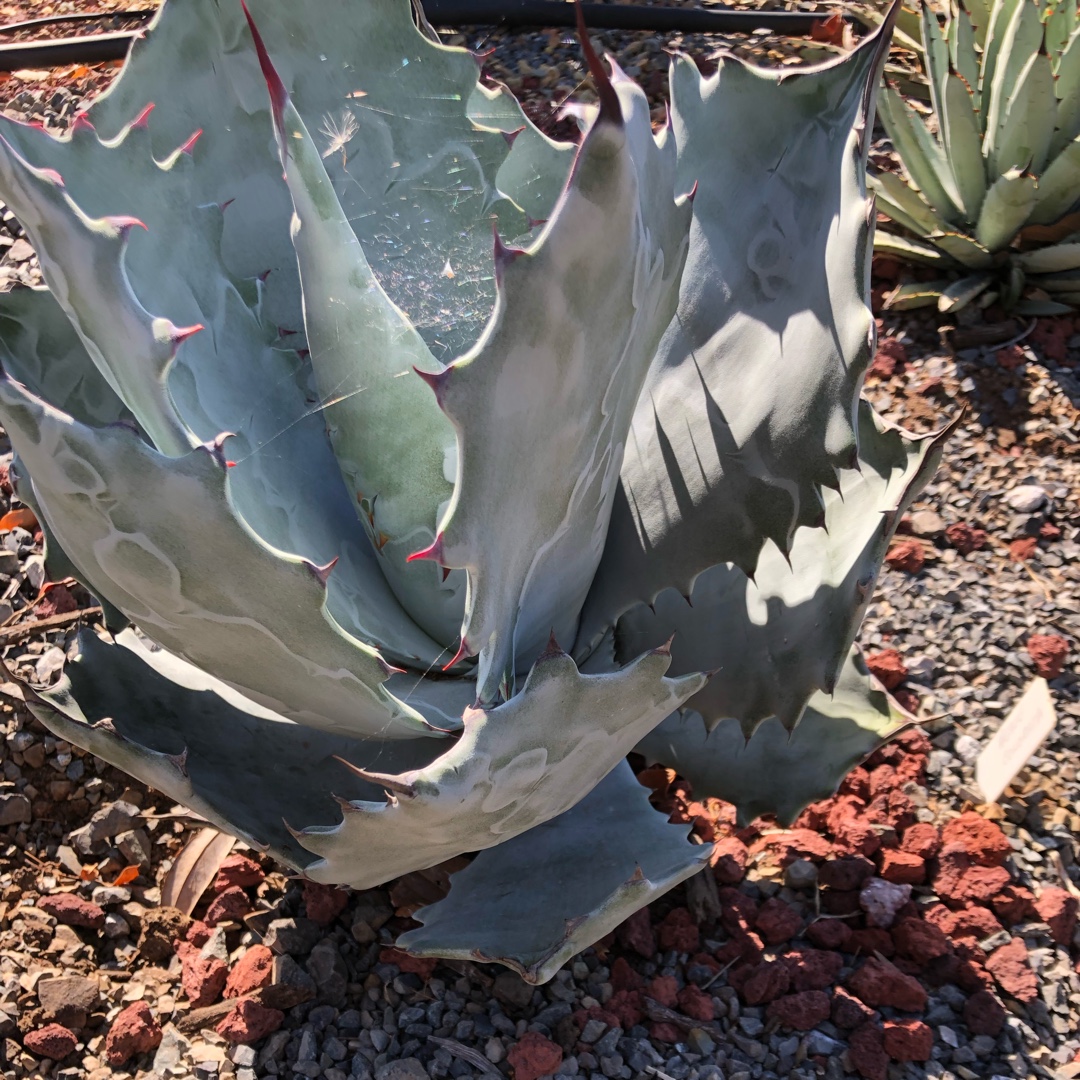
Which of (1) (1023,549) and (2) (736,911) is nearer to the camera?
(2) (736,911)

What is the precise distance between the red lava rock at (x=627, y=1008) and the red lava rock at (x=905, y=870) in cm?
35

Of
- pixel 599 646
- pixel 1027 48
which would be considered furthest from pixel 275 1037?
pixel 1027 48

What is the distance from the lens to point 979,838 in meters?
1.47

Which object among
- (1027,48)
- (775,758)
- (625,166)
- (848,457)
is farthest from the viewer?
(1027,48)

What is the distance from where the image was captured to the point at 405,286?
1289 mm

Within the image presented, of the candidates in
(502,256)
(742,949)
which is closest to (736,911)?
(742,949)

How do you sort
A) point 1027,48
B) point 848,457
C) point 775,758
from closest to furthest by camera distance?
point 848,457 < point 775,758 < point 1027,48

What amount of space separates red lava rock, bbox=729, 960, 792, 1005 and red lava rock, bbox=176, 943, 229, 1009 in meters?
0.58

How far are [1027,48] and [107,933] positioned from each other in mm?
2033

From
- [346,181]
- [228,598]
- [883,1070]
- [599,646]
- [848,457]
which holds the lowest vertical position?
[883,1070]

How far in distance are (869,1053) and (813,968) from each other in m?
0.12

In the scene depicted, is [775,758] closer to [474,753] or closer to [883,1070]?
[883,1070]

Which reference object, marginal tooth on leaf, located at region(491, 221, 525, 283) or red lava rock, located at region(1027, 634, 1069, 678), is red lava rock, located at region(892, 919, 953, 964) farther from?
marginal tooth on leaf, located at region(491, 221, 525, 283)

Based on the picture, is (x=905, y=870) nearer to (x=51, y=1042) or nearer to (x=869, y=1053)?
(x=869, y=1053)
